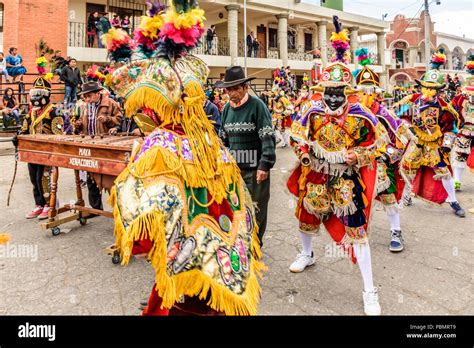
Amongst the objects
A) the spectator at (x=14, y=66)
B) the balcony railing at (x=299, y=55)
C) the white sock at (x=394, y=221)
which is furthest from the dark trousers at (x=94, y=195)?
the balcony railing at (x=299, y=55)

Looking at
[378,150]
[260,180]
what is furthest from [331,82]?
[260,180]

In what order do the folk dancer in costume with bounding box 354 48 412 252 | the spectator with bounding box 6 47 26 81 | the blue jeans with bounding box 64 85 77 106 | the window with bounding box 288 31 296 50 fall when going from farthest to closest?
the window with bounding box 288 31 296 50, the spectator with bounding box 6 47 26 81, the blue jeans with bounding box 64 85 77 106, the folk dancer in costume with bounding box 354 48 412 252

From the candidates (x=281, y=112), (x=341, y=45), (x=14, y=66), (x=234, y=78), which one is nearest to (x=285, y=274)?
(x=234, y=78)

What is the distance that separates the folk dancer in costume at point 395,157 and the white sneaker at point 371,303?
1.50 m

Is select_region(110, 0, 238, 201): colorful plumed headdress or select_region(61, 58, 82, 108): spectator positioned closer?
select_region(110, 0, 238, 201): colorful plumed headdress

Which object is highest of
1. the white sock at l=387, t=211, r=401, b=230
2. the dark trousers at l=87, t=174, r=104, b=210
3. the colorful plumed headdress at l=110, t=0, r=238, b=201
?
the colorful plumed headdress at l=110, t=0, r=238, b=201

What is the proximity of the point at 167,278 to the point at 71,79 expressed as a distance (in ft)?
41.1

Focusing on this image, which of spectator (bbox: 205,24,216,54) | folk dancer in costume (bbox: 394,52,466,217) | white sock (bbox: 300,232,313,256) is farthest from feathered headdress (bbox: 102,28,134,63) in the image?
spectator (bbox: 205,24,216,54)

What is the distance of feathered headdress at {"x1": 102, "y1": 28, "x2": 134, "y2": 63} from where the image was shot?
3094 mm

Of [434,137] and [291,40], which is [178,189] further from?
[291,40]

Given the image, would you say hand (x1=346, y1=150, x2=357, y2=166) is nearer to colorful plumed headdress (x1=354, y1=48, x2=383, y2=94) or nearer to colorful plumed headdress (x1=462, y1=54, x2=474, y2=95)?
colorful plumed headdress (x1=354, y1=48, x2=383, y2=94)

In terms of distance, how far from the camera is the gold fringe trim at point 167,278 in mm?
1833

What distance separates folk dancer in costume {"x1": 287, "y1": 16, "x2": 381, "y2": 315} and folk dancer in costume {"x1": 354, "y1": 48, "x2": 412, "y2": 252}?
0.87m
